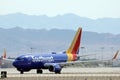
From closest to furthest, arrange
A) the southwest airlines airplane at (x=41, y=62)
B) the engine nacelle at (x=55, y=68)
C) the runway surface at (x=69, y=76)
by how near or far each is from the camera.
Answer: the runway surface at (x=69, y=76) < the engine nacelle at (x=55, y=68) < the southwest airlines airplane at (x=41, y=62)

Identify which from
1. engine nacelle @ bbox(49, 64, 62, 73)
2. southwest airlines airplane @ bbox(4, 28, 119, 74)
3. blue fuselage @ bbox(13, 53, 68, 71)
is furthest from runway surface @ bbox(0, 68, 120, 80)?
blue fuselage @ bbox(13, 53, 68, 71)

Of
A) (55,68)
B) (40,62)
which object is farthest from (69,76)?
(40,62)

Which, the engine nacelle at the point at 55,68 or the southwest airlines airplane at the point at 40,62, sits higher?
the southwest airlines airplane at the point at 40,62

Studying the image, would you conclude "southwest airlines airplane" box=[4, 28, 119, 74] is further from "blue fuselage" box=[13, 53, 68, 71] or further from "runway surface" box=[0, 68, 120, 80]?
"runway surface" box=[0, 68, 120, 80]

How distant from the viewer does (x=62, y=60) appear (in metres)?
108

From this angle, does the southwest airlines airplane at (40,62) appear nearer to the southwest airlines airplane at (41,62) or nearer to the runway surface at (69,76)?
the southwest airlines airplane at (41,62)

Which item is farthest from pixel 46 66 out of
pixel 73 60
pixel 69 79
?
pixel 69 79

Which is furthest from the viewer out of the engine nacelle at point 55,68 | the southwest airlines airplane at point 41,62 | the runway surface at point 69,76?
the southwest airlines airplane at point 41,62

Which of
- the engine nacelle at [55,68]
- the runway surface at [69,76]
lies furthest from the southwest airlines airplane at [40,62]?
the runway surface at [69,76]

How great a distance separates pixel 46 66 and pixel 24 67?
174 inches

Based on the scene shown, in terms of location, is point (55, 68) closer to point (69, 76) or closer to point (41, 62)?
point (41, 62)

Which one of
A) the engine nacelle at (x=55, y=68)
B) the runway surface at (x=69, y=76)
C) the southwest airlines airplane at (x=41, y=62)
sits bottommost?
the runway surface at (x=69, y=76)

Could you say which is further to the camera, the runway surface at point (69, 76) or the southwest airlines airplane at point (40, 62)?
the southwest airlines airplane at point (40, 62)

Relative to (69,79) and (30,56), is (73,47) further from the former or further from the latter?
(69,79)
